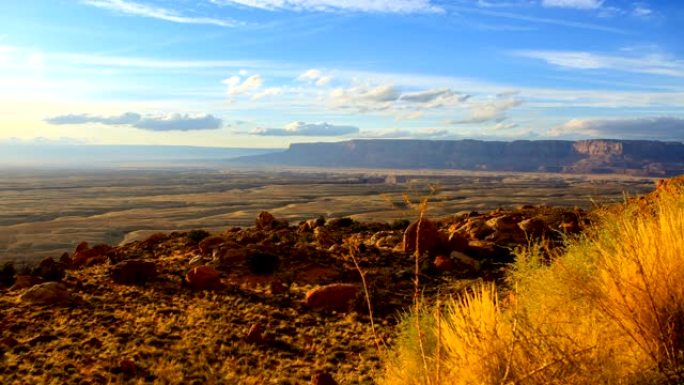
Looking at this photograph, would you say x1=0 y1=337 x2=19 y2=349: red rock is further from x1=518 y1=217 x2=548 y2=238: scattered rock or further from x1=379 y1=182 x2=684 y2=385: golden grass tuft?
x1=518 y1=217 x2=548 y2=238: scattered rock

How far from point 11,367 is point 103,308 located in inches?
164

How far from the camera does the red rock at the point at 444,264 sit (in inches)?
686

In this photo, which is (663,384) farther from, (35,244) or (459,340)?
(35,244)

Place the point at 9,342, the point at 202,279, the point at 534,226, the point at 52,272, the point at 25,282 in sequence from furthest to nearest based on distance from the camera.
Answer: the point at 534,226
the point at 52,272
the point at 25,282
the point at 202,279
the point at 9,342

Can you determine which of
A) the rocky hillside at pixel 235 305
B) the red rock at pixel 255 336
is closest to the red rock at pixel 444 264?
the rocky hillside at pixel 235 305

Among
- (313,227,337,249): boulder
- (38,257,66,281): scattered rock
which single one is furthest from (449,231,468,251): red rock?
(38,257,66,281): scattered rock

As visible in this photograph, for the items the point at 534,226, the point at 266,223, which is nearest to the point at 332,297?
the point at 534,226

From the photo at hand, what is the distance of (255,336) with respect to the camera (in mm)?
11742

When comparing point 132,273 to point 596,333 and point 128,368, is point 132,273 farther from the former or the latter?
point 596,333

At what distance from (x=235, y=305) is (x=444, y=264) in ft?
24.1

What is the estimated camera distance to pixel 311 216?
67125mm

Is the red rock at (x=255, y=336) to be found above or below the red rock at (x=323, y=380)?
below

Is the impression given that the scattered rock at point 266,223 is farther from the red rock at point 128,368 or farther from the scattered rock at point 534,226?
the red rock at point 128,368

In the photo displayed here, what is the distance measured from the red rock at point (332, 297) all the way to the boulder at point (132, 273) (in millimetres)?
6212
